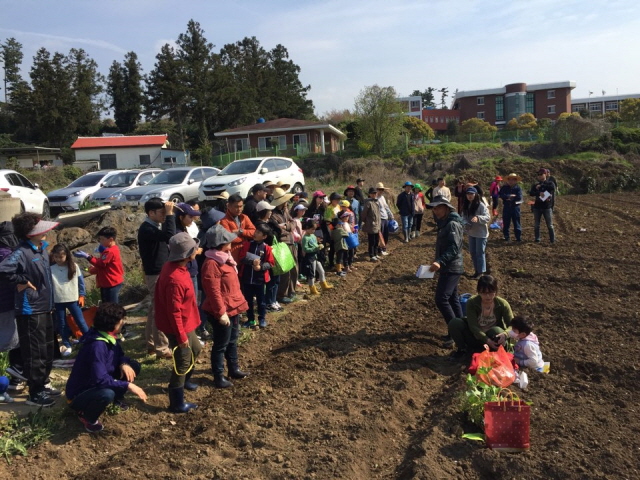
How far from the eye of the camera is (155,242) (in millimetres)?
6336

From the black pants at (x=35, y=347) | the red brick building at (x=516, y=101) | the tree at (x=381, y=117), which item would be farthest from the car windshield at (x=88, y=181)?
the red brick building at (x=516, y=101)

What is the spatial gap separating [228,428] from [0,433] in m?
1.92

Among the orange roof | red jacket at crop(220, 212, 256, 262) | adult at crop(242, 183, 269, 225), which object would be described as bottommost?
red jacket at crop(220, 212, 256, 262)

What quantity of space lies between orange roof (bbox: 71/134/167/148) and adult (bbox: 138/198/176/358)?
4132 centimetres

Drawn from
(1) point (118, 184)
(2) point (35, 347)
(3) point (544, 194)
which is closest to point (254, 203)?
(2) point (35, 347)

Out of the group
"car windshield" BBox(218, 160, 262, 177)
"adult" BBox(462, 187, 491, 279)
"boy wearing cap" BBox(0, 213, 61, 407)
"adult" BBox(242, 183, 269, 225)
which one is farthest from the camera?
"car windshield" BBox(218, 160, 262, 177)

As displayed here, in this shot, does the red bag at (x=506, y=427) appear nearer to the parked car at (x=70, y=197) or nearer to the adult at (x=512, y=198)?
the adult at (x=512, y=198)

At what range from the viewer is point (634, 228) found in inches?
602

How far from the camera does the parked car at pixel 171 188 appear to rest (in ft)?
49.6

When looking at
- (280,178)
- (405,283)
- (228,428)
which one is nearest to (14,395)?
(228,428)

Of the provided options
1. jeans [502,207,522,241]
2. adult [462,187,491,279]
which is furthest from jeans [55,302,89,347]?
jeans [502,207,522,241]

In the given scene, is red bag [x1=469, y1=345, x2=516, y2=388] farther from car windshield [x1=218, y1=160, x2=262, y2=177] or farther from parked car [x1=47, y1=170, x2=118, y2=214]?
parked car [x1=47, y1=170, x2=118, y2=214]

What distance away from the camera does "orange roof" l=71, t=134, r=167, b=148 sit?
45.4m

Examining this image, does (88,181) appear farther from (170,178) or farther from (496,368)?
(496,368)
